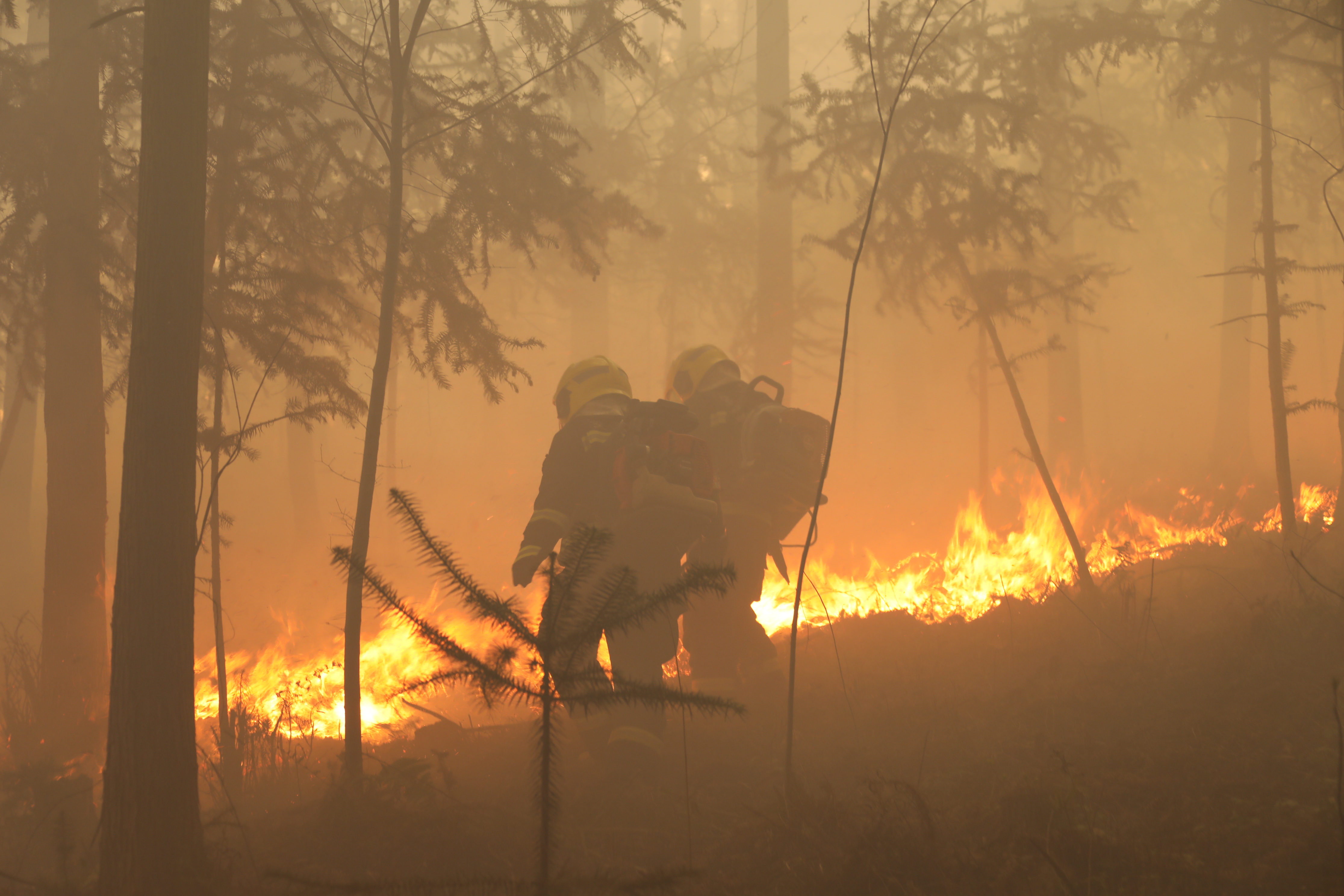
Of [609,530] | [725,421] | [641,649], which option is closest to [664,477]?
[609,530]

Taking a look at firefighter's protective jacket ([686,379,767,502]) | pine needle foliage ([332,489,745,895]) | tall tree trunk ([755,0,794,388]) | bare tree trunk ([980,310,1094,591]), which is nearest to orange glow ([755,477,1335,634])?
bare tree trunk ([980,310,1094,591])

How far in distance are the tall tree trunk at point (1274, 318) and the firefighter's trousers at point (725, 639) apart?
14.1 ft

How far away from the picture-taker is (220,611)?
502cm

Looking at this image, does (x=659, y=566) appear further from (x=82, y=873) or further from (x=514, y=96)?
(x=514, y=96)

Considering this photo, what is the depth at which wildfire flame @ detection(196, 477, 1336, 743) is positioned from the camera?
6633mm

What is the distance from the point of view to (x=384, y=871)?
3.14 metres

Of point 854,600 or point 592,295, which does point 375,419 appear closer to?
point 854,600

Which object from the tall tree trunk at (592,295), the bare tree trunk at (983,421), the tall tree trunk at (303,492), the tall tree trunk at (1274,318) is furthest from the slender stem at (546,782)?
the tall tree trunk at (592,295)

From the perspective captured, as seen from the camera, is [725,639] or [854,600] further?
[854,600]

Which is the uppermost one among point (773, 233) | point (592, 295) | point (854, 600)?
point (592, 295)

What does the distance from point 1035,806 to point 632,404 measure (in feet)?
10.7

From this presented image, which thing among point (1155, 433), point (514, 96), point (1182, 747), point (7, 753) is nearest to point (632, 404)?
point (514, 96)

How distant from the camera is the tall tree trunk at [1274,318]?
237 inches

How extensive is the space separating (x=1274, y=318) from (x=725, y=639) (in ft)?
16.7
